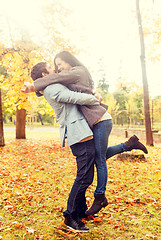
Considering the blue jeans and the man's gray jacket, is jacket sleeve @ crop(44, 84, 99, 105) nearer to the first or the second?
the man's gray jacket

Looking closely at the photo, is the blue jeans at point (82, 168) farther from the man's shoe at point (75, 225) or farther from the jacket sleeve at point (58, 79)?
the jacket sleeve at point (58, 79)

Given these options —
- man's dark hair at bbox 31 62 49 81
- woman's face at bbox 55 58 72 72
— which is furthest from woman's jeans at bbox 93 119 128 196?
man's dark hair at bbox 31 62 49 81

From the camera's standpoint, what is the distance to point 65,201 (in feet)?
12.9

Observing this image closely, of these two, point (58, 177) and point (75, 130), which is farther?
point (58, 177)

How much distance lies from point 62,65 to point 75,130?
2.66 feet

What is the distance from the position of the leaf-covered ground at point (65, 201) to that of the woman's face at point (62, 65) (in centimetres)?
198

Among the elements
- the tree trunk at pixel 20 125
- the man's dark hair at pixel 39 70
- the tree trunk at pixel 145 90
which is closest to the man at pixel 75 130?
the man's dark hair at pixel 39 70

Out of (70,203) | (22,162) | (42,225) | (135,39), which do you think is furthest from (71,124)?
(135,39)

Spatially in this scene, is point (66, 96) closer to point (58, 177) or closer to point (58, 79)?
point (58, 79)

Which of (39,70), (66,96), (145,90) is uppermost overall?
(145,90)

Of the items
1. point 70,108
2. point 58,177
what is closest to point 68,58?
point 70,108

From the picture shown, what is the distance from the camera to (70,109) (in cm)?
272

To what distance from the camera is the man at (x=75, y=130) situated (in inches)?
102

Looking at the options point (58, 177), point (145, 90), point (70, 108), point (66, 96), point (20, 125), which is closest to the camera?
point (66, 96)
